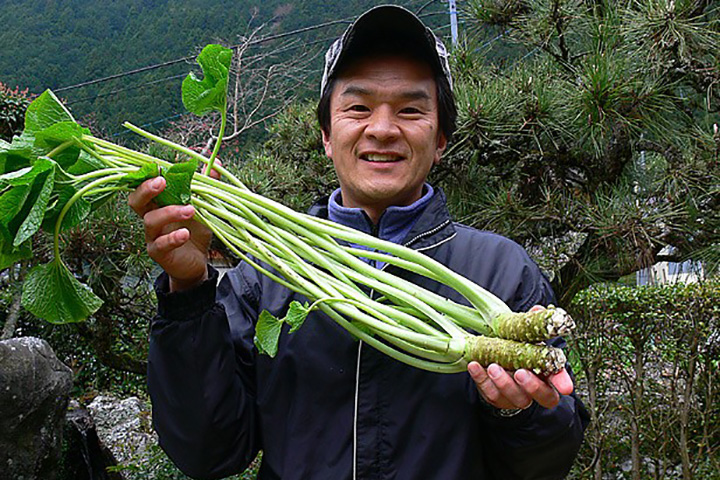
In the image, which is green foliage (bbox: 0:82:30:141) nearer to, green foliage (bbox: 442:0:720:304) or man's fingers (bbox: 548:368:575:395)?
green foliage (bbox: 442:0:720:304)

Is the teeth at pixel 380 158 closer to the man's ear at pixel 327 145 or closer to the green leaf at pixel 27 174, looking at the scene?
the man's ear at pixel 327 145

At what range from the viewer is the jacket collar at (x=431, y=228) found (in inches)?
46.9

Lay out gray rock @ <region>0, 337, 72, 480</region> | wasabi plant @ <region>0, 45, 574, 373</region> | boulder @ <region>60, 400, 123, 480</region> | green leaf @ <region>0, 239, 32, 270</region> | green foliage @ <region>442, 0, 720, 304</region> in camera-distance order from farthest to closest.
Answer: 1. boulder @ <region>60, 400, 123, 480</region>
2. gray rock @ <region>0, 337, 72, 480</region>
3. green foliage @ <region>442, 0, 720, 304</region>
4. green leaf @ <region>0, 239, 32, 270</region>
5. wasabi plant @ <region>0, 45, 574, 373</region>

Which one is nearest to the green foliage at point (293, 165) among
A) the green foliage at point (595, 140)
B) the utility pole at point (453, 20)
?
the green foliage at point (595, 140)

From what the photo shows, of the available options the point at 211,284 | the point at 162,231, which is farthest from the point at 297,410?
the point at 162,231

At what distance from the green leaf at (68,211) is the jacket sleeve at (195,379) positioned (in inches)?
7.2

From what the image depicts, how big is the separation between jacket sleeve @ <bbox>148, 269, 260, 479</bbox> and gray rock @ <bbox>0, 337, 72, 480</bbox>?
7.34 feet

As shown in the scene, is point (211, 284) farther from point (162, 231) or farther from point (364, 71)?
point (364, 71)

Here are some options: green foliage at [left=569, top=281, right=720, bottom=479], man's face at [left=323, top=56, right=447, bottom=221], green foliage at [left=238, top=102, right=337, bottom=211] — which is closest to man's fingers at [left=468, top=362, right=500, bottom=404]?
man's face at [left=323, top=56, right=447, bottom=221]

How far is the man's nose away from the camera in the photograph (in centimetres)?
115

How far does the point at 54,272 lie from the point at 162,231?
0.84 ft

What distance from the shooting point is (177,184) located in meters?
1.01

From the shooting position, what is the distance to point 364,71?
4.00 feet

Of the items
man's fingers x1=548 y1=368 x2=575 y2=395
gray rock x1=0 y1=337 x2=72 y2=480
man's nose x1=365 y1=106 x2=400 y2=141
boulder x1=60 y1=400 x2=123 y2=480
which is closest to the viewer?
man's fingers x1=548 y1=368 x2=575 y2=395
